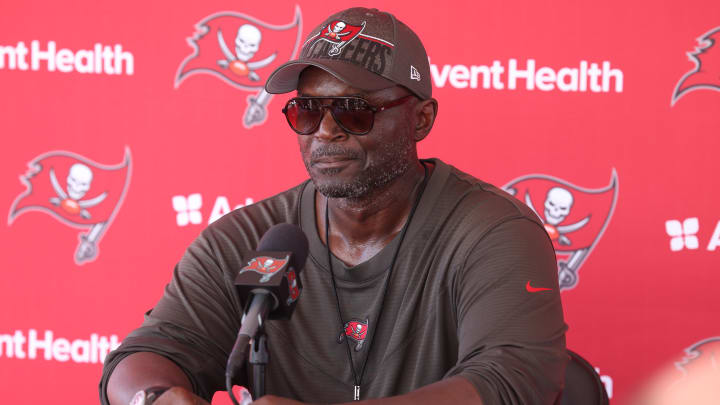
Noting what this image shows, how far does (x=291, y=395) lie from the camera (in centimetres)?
175

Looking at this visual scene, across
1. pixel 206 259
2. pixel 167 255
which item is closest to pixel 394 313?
pixel 206 259

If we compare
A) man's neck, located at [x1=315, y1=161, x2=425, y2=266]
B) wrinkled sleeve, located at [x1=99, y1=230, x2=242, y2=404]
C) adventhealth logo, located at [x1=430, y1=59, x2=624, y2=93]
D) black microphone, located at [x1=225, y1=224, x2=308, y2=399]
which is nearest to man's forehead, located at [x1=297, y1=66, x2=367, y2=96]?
man's neck, located at [x1=315, y1=161, x2=425, y2=266]

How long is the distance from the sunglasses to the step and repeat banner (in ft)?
3.27

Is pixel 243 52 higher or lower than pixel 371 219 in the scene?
higher

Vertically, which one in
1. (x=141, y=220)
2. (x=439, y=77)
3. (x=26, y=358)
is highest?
(x=439, y=77)

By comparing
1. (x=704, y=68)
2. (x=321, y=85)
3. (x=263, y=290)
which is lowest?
(x=263, y=290)

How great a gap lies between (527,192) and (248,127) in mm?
999

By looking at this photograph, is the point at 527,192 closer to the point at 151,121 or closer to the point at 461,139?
the point at 461,139

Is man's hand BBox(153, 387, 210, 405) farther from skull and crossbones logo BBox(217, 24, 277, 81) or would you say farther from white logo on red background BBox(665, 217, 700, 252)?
white logo on red background BBox(665, 217, 700, 252)

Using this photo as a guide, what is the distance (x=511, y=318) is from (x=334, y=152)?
540 mm

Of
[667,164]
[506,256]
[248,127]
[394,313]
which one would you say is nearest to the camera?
[506,256]

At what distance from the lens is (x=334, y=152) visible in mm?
1729

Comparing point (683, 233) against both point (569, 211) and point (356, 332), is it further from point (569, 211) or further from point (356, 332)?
point (356, 332)

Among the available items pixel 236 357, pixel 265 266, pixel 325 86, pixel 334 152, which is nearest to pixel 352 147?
pixel 334 152
